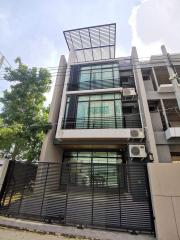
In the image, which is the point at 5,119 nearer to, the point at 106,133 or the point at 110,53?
the point at 106,133

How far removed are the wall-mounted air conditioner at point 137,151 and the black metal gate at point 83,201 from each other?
6.87 feet

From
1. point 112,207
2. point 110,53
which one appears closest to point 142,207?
point 112,207

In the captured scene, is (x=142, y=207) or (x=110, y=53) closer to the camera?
(x=142, y=207)

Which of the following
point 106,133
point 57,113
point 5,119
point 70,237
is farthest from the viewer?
point 57,113

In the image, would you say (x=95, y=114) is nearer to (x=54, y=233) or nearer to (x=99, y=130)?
(x=99, y=130)

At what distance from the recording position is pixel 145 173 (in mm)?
4594

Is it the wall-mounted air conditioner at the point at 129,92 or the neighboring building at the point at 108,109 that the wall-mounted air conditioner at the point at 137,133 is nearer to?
the neighboring building at the point at 108,109

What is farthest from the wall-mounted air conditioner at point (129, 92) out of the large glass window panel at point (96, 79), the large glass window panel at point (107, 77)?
the large glass window panel at point (96, 79)

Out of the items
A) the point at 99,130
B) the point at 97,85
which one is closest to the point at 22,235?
the point at 99,130

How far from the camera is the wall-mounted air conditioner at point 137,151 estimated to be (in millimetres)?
7182

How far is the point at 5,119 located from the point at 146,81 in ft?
32.3

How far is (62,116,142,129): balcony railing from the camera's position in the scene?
8.67 m

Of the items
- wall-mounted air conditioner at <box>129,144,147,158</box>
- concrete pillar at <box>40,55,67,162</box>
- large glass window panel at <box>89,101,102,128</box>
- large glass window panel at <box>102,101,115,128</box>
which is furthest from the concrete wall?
concrete pillar at <box>40,55,67,162</box>

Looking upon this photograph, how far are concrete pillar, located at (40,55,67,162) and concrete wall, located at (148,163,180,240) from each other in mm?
5550
